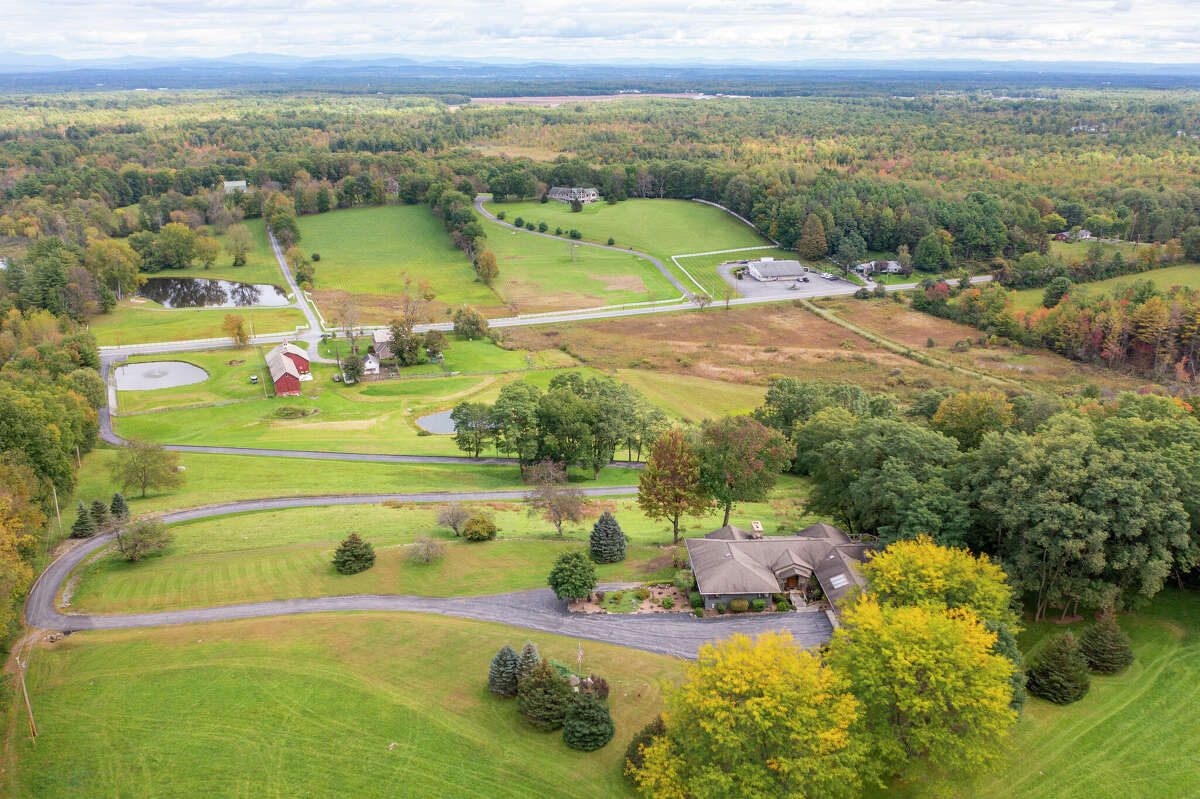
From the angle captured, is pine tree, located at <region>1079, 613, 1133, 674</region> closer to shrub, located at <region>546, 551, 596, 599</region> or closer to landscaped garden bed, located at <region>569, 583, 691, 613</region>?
landscaped garden bed, located at <region>569, 583, 691, 613</region>

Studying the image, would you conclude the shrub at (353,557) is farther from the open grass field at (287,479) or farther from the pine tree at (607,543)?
the open grass field at (287,479)

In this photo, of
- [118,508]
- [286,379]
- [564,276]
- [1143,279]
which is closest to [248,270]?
[564,276]

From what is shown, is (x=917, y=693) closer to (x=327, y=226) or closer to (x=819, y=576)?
(x=819, y=576)

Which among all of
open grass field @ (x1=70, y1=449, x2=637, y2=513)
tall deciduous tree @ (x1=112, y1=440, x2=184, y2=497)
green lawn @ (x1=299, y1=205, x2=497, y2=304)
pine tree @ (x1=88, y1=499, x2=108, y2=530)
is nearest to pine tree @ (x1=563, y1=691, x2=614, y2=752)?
open grass field @ (x1=70, y1=449, x2=637, y2=513)

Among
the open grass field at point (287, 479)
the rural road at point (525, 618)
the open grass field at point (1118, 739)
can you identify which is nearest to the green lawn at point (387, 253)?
the open grass field at point (287, 479)

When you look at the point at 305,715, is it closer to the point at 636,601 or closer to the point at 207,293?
the point at 636,601

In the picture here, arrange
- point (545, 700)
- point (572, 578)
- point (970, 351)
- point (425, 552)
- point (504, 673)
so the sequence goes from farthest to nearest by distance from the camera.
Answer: point (970, 351) → point (425, 552) → point (572, 578) → point (504, 673) → point (545, 700)
